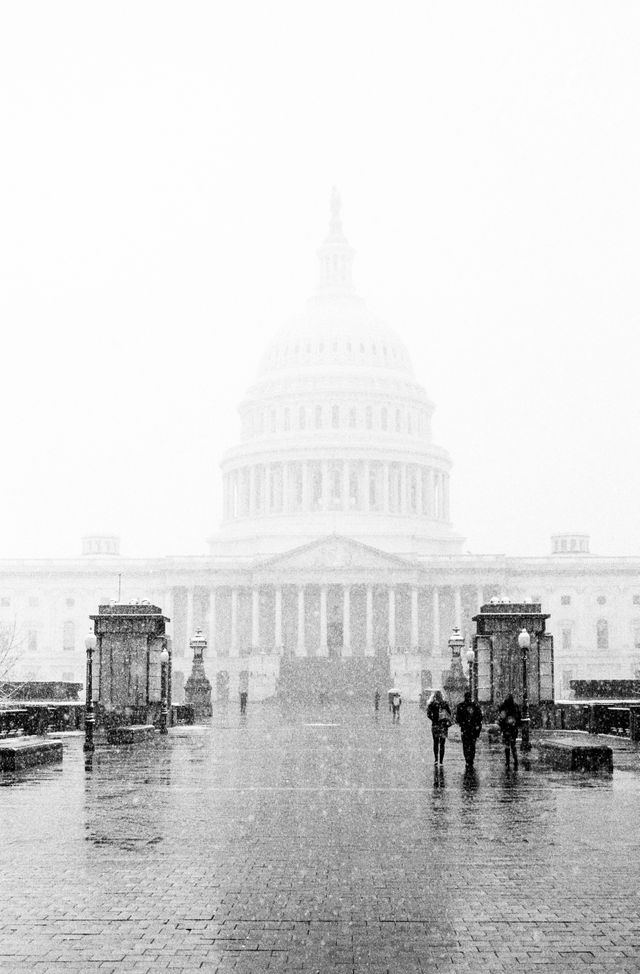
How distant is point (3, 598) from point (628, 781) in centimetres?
11953

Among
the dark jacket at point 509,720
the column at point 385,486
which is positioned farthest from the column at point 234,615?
the dark jacket at point 509,720

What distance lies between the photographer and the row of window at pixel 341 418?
15412 centimetres

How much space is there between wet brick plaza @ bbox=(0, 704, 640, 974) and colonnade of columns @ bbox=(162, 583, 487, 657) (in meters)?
101

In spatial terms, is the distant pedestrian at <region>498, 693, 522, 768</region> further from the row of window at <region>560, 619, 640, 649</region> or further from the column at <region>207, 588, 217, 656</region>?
the row of window at <region>560, 619, 640, 649</region>

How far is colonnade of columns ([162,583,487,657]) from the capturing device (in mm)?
130500

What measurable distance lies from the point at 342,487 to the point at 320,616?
21220 mm

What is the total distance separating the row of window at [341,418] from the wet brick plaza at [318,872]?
125 meters

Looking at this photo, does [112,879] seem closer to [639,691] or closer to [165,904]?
[165,904]

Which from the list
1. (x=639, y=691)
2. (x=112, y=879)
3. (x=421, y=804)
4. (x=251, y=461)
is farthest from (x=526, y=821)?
(x=251, y=461)

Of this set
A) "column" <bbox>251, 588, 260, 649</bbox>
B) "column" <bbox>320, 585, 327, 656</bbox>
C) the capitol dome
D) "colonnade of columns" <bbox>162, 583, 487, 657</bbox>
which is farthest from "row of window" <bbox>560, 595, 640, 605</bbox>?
"column" <bbox>251, 588, 260, 649</bbox>

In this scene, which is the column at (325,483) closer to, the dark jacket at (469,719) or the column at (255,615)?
the column at (255,615)

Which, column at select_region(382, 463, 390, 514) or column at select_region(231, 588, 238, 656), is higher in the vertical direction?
column at select_region(382, 463, 390, 514)

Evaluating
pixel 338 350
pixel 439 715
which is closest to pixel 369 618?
pixel 338 350

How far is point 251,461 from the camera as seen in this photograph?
502ft
